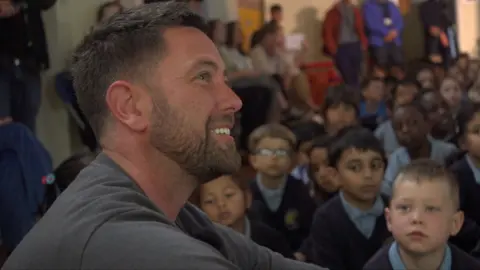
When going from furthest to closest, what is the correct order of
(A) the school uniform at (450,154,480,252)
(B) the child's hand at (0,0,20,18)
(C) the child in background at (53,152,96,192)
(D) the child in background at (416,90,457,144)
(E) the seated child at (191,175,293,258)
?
(D) the child in background at (416,90,457,144) < (B) the child's hand at (0,0,20,18) < (A) the school uniform at (450,154,480,252) < (E) the seated child at (191,175,293,258) < (C) the child in background at (53,152,96,192)

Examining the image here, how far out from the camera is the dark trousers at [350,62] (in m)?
6.58

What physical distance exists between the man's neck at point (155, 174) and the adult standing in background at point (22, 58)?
2062 mm

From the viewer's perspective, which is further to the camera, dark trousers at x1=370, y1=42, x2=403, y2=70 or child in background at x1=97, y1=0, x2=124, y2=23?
dark trousers at x1=370, y1=42, x2=403, y2=70

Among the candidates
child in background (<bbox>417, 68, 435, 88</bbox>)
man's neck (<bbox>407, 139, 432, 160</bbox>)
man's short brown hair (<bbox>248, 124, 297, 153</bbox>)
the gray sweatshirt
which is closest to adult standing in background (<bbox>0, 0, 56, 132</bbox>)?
man's short brown hair (<bbox>248, 124, 297, 153</bbox>)

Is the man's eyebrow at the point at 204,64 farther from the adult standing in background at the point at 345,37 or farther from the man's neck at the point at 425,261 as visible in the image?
the adult standing in background at the point at 345,37

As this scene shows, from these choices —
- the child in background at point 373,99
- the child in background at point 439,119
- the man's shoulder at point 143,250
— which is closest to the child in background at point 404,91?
the child in background at point 373,99

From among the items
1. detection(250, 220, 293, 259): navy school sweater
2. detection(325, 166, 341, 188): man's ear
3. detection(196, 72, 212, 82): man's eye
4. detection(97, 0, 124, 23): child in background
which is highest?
detection(196, 72, 212, 82): man's eye

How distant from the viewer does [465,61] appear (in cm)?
700

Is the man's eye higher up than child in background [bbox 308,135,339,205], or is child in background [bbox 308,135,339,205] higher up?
the man's eye

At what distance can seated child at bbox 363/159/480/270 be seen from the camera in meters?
1.70

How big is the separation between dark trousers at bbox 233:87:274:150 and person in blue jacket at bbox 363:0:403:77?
10.7 feet

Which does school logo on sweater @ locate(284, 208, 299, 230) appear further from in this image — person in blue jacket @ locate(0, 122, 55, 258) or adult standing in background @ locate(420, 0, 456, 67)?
adult standing in background @ locate(420, 0, 456, 67)

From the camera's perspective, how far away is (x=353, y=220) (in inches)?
86.9

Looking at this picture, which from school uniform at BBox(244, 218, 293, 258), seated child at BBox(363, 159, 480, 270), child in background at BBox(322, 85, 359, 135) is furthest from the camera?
child in background at BBox(322, 85, 359, 135)
